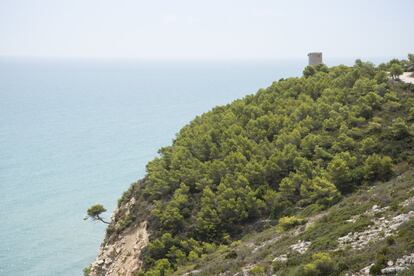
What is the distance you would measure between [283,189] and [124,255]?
12.5 meters

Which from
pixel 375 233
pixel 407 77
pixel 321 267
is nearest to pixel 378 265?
pixel 321 267

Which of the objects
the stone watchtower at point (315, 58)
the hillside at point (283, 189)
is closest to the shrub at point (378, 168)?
the hillside at point (283, 189)

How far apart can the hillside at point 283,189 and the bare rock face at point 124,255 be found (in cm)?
11

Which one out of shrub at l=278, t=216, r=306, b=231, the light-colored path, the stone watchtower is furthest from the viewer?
the stone watchtower

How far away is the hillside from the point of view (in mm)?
22511

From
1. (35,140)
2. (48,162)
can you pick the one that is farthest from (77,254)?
(35,140)

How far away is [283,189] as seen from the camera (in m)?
33.7

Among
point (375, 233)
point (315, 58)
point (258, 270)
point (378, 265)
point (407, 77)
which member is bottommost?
point (258, 270)

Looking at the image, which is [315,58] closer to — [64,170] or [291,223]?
[291,223]

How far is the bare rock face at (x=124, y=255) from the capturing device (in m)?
35.1

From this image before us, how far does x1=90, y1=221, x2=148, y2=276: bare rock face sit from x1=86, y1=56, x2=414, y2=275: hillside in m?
0.11

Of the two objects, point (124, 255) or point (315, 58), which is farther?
point (315, 58)

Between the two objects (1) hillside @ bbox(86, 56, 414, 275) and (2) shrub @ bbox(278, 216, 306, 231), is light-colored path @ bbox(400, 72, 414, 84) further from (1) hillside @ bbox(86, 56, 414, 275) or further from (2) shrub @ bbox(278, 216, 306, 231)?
(2) shrub @ bbox(278, 216, 306, 231)

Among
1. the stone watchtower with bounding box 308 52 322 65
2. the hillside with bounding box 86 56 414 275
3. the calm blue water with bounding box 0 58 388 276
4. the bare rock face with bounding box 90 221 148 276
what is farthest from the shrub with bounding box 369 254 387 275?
the calm blue water with bounding box 0 58 388 276
